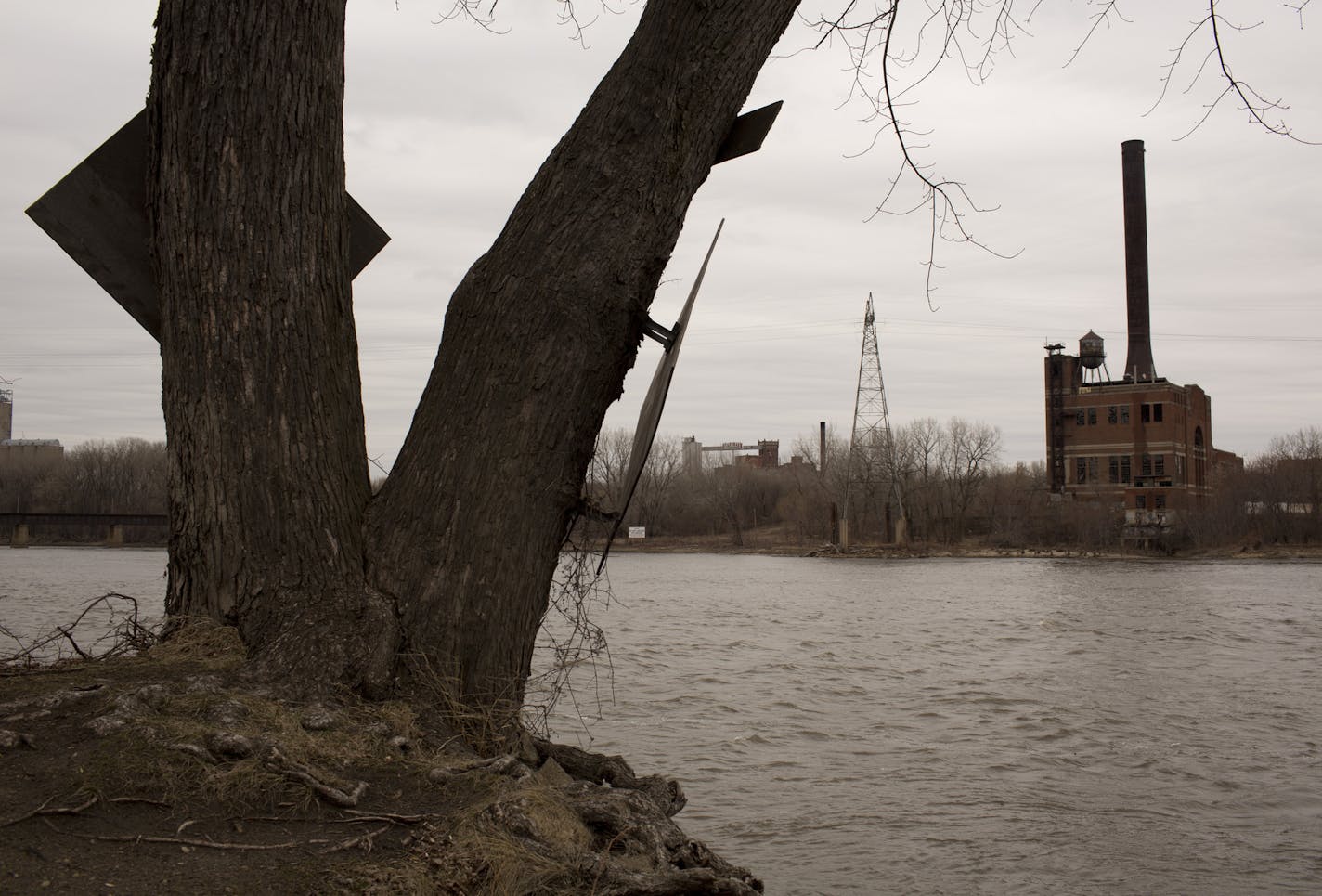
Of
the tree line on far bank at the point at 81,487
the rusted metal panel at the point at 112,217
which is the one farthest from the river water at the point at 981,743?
the tree line on far bank at the point at 81,487

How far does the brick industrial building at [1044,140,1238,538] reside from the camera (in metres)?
71.0

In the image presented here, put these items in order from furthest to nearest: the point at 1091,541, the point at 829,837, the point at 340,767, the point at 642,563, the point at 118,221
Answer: the point at 1091,541
the point at 642,563
the point at 829,837
the point at 118,221
the point at 340,767

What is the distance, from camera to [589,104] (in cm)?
448

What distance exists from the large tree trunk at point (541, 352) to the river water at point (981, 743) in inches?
148

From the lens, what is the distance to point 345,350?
4484 mm

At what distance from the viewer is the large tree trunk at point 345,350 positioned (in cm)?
419

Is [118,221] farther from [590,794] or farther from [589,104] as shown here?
[590,794]

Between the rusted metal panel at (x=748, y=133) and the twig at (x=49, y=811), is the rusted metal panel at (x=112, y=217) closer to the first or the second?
the twig at (x=49, y=811)

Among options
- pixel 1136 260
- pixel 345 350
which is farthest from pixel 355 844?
pixel 1136 260

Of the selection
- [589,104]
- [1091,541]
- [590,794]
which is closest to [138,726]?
[590,794]

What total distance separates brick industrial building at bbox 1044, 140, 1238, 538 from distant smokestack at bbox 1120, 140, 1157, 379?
6 cm

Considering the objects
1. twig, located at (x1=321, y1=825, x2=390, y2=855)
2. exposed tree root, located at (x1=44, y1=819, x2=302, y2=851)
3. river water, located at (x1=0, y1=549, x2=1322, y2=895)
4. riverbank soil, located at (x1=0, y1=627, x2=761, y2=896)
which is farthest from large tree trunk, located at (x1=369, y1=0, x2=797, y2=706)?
river water, located at (x1=0, y1=549, x2=1322, y2=895)

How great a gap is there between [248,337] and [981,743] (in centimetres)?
992

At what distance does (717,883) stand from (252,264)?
2837 millimetres
